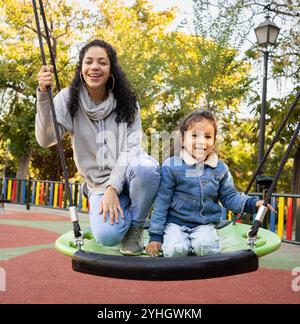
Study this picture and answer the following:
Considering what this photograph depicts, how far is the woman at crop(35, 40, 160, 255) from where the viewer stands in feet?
6.22

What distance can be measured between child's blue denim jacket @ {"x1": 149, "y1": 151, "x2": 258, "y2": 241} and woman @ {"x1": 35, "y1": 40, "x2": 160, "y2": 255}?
52 mm

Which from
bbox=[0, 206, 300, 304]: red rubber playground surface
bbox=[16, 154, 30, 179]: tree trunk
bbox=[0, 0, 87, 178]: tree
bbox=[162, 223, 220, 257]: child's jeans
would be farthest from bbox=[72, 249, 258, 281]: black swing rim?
bbox=[16, 154, 30, 179]: tree trunk

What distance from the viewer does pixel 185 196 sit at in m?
1.92

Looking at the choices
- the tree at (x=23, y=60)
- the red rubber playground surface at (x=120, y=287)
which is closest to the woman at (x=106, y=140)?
the red rubber playground surface at (x=120, y=287)

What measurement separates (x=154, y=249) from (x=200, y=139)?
50cm

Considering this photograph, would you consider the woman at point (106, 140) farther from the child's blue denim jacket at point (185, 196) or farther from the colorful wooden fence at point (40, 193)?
the colorful wooden fence at point (40, 193)

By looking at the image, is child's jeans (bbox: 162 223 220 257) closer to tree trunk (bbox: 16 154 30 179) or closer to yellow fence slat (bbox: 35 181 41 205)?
yellow fence slat (bbox: 35 181 41 205)

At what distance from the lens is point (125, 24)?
1514cm

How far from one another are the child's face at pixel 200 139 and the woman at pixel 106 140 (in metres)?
0.19

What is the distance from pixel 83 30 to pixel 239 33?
813cm

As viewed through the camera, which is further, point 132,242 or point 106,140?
point 106,140

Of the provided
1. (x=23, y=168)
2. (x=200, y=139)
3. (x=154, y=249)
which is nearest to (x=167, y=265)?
(x=154, y=249)

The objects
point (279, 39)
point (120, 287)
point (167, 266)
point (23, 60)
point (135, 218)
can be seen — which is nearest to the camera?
point (167, 266)

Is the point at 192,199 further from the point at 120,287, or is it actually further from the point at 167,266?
the point at 120,287
